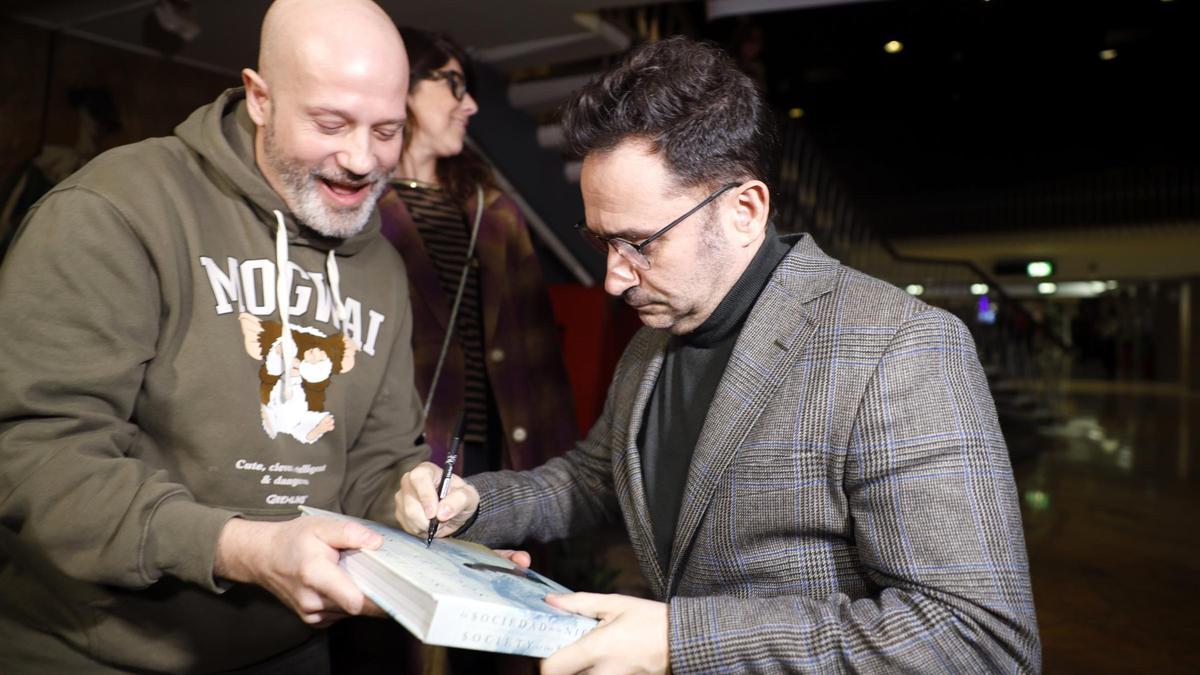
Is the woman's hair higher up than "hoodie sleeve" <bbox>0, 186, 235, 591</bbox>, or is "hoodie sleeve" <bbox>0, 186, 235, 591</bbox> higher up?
the woman's hair

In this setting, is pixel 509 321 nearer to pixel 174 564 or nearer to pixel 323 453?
pixel 323 453

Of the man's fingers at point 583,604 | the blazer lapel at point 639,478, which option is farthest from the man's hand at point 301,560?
the blazer lapel at point 639,478

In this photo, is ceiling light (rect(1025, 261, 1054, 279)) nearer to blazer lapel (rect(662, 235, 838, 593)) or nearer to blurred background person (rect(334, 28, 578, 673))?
blurred background person (rect(334, 28, 578, 673))

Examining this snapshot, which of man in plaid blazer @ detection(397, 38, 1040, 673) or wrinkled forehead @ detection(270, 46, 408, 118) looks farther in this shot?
wrinkled forehead @ detection(270, 46, 408, 118)

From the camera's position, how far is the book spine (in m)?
0.98

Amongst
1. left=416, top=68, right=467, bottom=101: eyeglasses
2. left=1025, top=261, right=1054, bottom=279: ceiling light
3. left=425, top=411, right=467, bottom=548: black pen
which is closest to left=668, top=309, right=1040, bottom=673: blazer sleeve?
left=425, top=411, right=467, bottom=548: black pen

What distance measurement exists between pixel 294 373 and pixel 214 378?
0.49 ft

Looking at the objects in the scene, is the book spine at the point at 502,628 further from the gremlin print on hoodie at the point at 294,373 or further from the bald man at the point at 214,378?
the gremlin print on hoodie at the point at 294,373

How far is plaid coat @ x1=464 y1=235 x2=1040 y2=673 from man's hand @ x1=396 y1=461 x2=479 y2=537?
1.00 ft

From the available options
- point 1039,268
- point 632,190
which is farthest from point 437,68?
point 1039,268

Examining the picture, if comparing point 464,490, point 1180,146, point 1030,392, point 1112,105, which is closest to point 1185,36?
point 1112,105

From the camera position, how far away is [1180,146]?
1451 cm

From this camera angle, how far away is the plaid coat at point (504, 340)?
2.53 m

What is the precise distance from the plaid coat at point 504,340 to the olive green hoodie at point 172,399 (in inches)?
25.5
